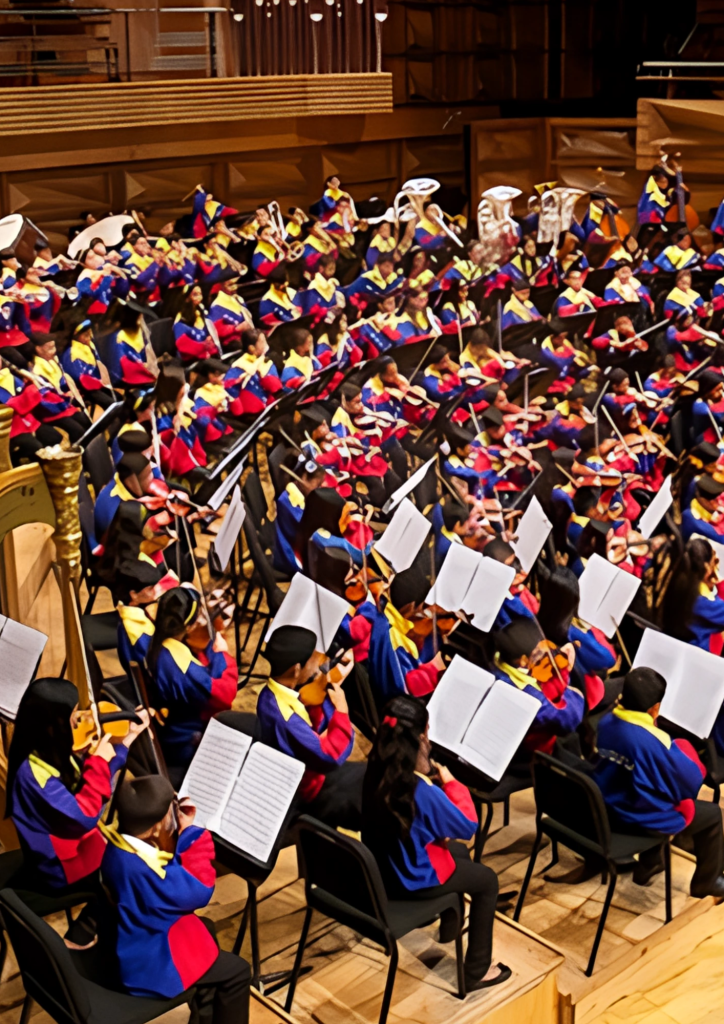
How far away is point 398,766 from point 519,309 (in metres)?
6.84

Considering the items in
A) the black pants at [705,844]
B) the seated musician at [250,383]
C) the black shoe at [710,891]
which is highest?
the seated musician at [250,383]

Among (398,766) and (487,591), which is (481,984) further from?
(487,591)

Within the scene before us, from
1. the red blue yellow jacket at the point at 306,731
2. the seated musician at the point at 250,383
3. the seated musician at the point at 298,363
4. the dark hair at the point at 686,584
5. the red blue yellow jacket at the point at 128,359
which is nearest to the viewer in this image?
the red blue yellow jacket at the point at 306,731

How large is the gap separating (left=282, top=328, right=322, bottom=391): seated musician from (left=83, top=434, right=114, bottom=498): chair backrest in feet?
6.68

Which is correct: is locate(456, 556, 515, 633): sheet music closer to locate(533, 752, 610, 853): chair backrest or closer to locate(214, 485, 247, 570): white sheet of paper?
locate(533, 752, 610, 853): chair backrest

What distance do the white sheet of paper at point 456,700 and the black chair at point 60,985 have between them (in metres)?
1.42

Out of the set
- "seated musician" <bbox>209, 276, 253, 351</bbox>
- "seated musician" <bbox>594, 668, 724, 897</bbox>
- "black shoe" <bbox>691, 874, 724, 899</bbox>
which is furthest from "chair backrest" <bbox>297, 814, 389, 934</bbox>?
"seated musician" <bbox>209, 276, 253, 351</bbox>

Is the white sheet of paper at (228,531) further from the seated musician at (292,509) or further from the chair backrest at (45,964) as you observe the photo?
the chair backrest at (45,964)

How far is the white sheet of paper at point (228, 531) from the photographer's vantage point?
19.9ft

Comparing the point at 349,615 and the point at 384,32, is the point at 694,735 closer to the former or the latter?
the point at 349,615

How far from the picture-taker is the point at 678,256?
12.5 m

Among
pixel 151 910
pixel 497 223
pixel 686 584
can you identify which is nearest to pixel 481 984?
pixel 151 910

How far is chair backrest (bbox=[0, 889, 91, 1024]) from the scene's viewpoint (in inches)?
148

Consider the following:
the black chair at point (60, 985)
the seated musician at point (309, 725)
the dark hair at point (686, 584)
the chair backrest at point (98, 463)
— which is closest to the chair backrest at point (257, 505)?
the chair backrest at point (98, 463)
